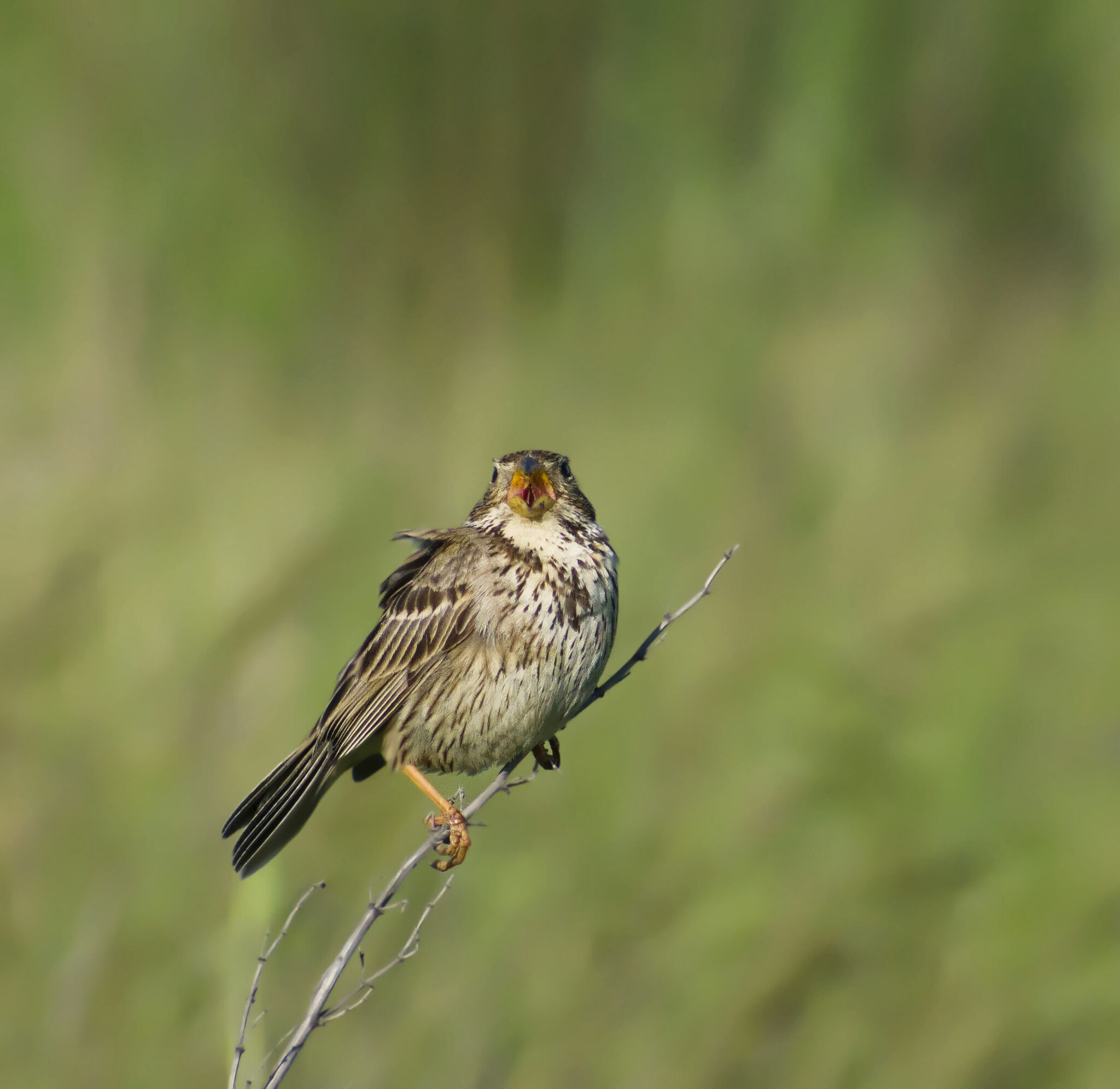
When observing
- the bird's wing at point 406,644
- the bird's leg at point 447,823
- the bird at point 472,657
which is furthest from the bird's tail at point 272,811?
the bird's leg at point 447,823

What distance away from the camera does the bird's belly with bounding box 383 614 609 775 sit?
3.24 meters

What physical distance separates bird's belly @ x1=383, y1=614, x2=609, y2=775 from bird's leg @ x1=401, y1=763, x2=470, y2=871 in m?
0.07

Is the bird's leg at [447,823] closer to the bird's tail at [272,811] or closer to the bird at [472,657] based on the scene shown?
the bird at [472,657]

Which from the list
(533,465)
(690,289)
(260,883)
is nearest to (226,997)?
(260,883)

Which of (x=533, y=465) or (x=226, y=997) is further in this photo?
(x=226, y=997)

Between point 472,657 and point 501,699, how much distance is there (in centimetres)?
16

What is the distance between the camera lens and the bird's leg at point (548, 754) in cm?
390

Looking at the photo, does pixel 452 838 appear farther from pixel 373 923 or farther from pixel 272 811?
pixel 373 923

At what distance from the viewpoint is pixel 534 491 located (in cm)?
339

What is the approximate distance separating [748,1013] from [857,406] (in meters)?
2.44

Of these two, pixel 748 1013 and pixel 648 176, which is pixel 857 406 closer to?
pixel 648 176

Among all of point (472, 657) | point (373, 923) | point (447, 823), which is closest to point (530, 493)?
point (472, 657)

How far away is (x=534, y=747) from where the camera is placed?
3.84 m

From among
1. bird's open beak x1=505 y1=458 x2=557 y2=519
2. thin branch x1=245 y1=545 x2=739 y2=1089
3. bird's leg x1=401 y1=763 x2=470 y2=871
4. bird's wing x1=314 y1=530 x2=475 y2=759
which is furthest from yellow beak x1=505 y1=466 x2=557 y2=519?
bird's leg x1=401 y1=763 x2=470 y2=871
